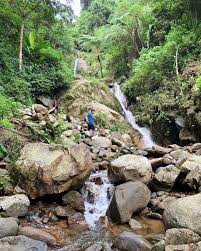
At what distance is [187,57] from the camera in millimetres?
16297

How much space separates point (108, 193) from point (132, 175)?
2.70 feet

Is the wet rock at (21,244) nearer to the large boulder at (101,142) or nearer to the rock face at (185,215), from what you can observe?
the rock face at (185,215)

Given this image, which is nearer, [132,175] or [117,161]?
[132,175]

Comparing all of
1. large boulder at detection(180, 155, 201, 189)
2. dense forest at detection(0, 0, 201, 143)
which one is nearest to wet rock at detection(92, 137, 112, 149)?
dense forest at detection(0, 0, 201, 143)

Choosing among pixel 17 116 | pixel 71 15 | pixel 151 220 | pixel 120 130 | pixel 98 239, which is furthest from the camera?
pixel 71 15

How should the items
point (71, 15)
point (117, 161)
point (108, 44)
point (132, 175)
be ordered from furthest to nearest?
point (108, 44)
point (71, 15)
point (117, 161)
point (132, 175)

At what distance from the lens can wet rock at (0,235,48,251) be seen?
5227 mm

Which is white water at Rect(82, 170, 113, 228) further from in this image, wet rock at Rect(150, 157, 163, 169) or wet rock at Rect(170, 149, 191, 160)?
wet rock at Rect(170, 149, 191, 160)

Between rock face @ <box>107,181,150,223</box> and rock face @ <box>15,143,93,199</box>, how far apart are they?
1.11m

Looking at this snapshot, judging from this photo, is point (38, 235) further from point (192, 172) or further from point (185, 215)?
point (192, 172)

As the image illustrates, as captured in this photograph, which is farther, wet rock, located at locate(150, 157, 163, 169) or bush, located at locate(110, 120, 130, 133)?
bush, located at locate(110, 120, 130, 133)

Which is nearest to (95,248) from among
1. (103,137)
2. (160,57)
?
(103,137)

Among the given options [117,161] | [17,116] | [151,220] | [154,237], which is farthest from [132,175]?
[17,116]

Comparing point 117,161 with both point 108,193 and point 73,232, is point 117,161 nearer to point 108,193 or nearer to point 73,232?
point 108,193
